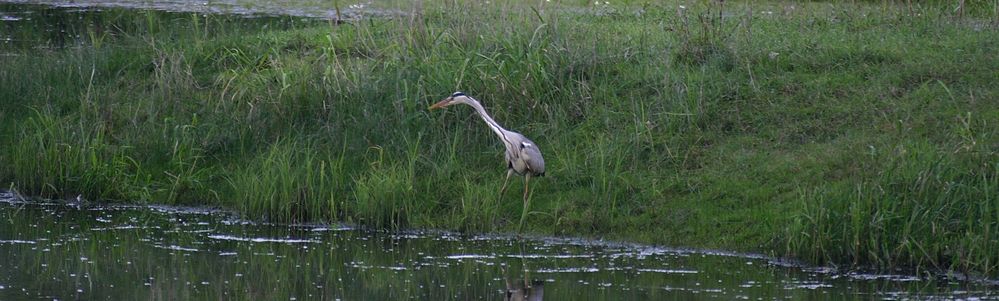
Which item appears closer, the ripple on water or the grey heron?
the ripple on water

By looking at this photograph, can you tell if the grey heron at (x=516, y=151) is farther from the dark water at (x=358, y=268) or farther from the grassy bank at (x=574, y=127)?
A: the dark water at (x=358, y=268)

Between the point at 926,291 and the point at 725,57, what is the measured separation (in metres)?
4.10

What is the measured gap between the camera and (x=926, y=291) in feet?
29.2

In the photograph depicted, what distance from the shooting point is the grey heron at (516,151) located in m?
10.8

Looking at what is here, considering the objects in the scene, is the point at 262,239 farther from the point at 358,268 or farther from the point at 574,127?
the point at 574,127

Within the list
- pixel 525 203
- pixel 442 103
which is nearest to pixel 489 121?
pixel 442 103

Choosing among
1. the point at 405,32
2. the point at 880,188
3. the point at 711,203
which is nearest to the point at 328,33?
the point at 405,32

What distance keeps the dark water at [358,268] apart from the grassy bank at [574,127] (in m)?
0.29

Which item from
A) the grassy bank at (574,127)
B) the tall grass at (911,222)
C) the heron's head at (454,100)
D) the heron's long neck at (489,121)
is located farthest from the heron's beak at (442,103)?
the tall grass at (911,222)

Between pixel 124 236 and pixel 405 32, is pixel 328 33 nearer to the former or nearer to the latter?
pixel 405 32

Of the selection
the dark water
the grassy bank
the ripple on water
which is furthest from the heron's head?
the ripple on water

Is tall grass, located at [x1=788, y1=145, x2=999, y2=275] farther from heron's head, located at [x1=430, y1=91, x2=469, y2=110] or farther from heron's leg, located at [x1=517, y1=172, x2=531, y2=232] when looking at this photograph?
heron's head, located at [x1=430, y1=91, x2=469, y2=110]

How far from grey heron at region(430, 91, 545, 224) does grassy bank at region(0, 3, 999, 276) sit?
0.27 metres

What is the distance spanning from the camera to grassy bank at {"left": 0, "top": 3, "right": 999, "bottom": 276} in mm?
9961
